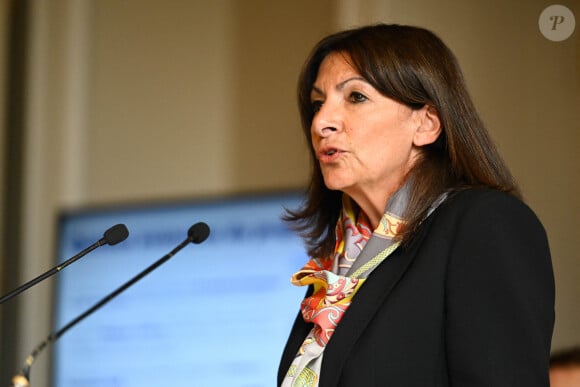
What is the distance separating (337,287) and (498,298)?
Answer: 1.25ft

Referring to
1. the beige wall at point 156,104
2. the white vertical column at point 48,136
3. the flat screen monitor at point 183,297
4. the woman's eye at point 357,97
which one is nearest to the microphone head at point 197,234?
the woman's eye at point 357,97

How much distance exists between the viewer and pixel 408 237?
75.1 inches

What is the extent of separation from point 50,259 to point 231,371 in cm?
127

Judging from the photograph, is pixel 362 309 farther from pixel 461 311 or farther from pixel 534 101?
pixel 534 101

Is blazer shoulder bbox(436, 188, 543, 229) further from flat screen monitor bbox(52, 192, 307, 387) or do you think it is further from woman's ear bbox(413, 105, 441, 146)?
flat screen monitor bbox(52, 192, 307, 387)

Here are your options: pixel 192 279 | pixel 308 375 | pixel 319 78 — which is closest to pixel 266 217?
pixel 192 279

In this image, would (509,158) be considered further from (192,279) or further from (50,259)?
(50,259)

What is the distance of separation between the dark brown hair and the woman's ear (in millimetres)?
15

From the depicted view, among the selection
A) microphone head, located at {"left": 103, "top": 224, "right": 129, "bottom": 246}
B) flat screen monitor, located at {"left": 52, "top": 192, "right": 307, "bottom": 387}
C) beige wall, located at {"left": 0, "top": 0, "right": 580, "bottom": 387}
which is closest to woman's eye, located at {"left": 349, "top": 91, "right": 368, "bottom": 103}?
microphone head, located at {"left": 103, "top": 224, "right": 129, "bottom": 246}

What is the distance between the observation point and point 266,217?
4.07 m

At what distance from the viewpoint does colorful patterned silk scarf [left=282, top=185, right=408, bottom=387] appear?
76.3 inches

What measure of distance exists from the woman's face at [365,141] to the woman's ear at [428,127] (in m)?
0.01

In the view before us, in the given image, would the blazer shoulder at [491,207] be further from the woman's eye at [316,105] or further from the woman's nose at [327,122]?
the woman's eye at [316,105]

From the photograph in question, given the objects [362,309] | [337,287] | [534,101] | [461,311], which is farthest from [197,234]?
[534,101]
